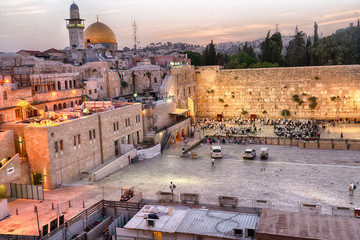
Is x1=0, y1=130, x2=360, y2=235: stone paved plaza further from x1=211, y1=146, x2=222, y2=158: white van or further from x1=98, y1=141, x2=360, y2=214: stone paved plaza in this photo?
x1=211, y1=146, x2=222, y2=158: white van

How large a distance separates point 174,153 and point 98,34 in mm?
30483

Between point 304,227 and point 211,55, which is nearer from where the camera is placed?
point 304,227

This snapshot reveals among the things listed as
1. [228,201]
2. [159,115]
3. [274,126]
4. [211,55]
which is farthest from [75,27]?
[228,201]

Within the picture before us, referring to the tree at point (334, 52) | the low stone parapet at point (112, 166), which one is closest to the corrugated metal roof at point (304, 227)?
the low stone parapet at point (112, 166)

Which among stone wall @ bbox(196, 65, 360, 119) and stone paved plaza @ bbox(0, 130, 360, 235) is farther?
stone wall @ bbox(196, 65, 360, 119)

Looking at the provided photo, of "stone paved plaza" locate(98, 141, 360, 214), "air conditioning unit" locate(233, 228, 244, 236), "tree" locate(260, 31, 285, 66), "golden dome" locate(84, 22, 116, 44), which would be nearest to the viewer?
"air conditioning unit" locate(233, 228, 244, 236)

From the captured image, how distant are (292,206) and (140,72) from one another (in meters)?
25.5

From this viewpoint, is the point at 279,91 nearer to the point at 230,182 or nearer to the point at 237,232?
the point at 230,182

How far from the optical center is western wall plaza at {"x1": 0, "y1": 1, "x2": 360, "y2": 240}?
12234 millimetres

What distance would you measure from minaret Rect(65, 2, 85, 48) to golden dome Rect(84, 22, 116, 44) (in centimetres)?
97

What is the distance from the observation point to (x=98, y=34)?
5122 cm

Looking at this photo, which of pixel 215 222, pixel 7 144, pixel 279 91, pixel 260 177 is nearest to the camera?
pixel 215 222

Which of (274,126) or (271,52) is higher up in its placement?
(271,52)

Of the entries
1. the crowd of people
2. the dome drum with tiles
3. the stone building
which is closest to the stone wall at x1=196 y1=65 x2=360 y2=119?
the crowd of people
